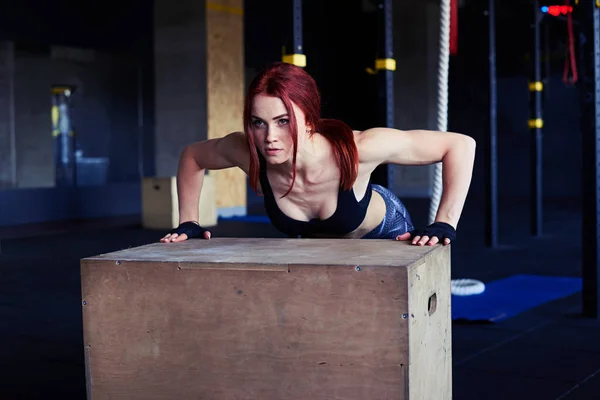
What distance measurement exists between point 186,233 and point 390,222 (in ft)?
2.15

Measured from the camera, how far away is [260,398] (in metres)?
1.62

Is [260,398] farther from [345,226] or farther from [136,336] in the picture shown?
[345,226]

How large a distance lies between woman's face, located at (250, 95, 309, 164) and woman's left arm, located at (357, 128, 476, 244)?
25 centimetres

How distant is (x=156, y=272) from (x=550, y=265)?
14.4 feet

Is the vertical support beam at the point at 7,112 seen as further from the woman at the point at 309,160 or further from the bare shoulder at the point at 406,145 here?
the bare shoulder at the point at 406,145

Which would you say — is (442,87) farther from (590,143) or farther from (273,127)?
(273,127)

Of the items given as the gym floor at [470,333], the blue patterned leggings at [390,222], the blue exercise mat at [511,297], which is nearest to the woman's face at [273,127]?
the blue patterned leggings at [390,222]

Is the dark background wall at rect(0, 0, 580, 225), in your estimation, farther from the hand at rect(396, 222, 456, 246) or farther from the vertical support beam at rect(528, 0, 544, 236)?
the hand at rect(396, 222, 456, 246)

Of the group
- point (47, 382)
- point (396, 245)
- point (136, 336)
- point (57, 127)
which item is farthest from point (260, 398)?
point (57, 127)

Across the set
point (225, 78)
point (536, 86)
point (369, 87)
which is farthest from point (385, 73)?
point (369, 87)

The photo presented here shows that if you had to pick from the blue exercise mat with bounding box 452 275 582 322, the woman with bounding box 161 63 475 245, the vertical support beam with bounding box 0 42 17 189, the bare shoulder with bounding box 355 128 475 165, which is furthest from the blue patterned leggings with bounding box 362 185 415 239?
the vertical support beam with bounding box 0 42 17 189

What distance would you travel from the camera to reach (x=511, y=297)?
13.7ft

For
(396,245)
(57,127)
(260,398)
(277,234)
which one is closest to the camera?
(260,398)

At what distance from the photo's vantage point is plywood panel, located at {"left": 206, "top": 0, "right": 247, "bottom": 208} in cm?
962
